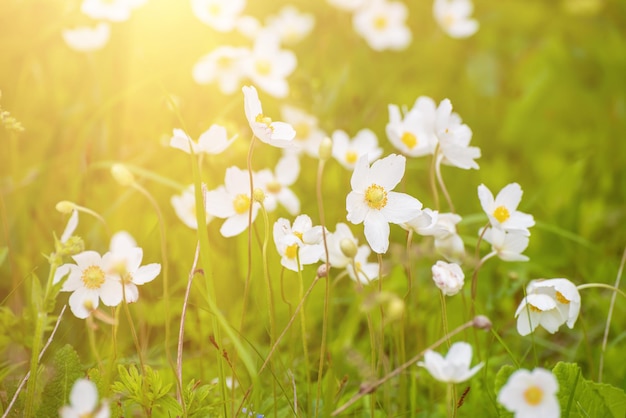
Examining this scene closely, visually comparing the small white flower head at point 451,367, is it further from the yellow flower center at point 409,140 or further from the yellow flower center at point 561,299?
the yellow flower center at point 409,140

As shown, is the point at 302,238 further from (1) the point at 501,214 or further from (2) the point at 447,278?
(1) the point at 501,214

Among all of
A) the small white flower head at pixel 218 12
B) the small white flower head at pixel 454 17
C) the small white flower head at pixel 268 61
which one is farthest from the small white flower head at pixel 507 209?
the small white flower head at pixel 454 17

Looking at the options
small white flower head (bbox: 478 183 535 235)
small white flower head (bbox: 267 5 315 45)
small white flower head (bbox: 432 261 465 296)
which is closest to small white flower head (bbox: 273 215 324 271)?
small white flower head (bbox: 432 261 465 296)

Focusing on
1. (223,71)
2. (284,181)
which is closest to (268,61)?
(223,71)

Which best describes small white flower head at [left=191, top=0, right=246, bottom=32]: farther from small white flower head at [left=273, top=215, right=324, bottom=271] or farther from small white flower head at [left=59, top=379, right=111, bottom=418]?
small white flower head at [left=59, top=379, right=111, bottom=418]

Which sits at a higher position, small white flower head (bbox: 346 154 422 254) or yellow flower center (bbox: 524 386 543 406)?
small white flower head (bbox: 346 154 422 254)
